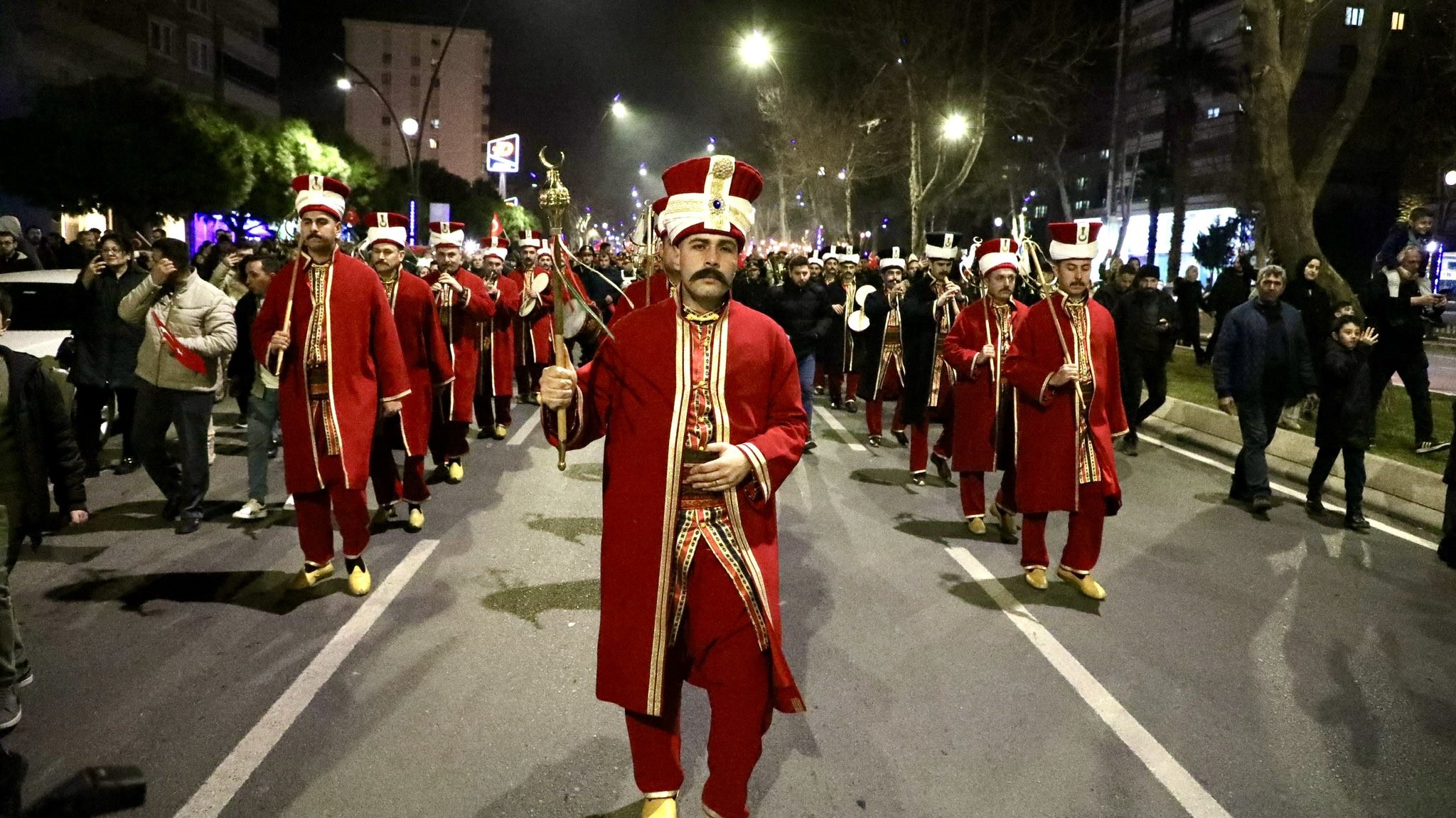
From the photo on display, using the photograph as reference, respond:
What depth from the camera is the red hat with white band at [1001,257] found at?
302 inches

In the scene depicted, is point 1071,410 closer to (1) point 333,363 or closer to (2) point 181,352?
(1) point 333,363

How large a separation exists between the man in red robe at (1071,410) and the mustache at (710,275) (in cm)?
332

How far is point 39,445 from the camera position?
14.9ft

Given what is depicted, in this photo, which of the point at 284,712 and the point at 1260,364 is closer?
the point at 284,712

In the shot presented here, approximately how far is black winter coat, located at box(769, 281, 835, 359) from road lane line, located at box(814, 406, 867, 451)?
1104 mm

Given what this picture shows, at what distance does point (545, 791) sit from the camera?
3.82 meters

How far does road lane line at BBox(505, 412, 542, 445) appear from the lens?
38.1 ft

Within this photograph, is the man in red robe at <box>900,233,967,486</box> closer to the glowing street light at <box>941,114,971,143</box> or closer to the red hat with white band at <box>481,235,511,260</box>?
the red hat with white band at <box>481,235,511,260</box>

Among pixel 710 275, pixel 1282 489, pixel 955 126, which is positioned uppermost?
pixel 955 126

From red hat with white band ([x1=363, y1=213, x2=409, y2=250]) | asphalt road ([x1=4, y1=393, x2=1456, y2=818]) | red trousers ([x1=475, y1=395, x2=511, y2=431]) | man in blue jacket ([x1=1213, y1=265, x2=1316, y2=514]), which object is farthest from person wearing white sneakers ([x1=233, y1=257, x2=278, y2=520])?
man in blue jacket ([x1=1213, y1=265, x2=1316, y2=514])

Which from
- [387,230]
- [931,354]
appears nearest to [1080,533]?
[931,354]

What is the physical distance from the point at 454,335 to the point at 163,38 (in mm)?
50351

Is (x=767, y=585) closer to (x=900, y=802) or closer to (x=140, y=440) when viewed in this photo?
(x=900, y=802)

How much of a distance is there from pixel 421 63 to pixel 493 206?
212ft
